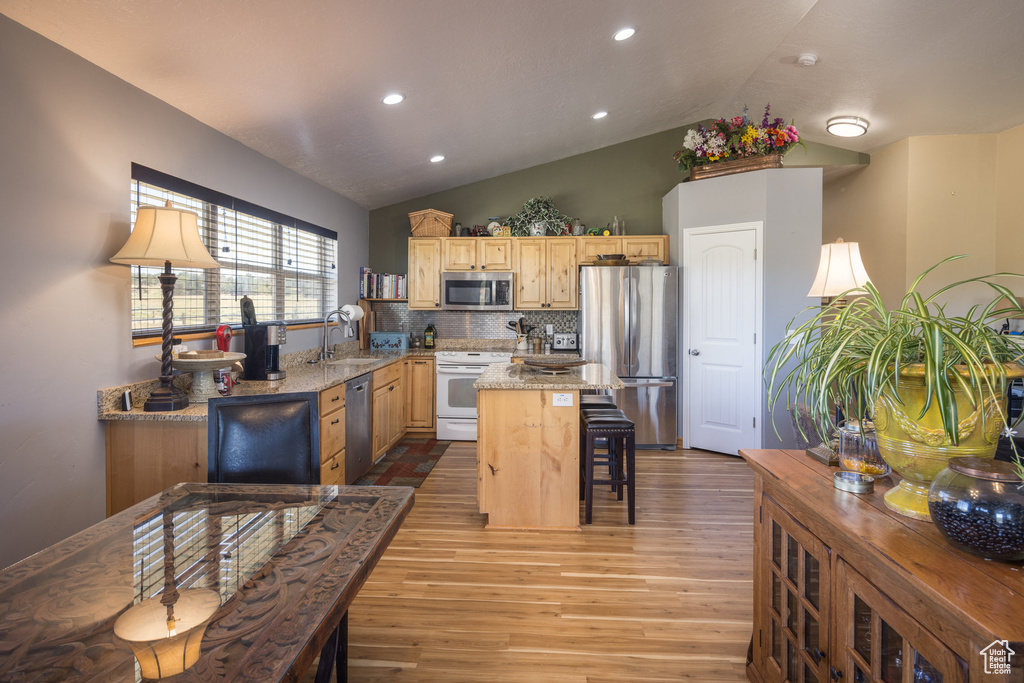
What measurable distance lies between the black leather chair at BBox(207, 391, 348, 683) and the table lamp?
0.87 meters

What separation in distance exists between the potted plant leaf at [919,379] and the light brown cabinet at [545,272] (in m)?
4.12

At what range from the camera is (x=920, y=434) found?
113cm

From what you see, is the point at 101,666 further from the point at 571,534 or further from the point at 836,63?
the point at 836,63

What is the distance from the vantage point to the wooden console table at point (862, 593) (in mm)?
814

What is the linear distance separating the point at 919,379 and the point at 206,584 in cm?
153

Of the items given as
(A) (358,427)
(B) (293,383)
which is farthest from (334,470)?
(B) (293,383)

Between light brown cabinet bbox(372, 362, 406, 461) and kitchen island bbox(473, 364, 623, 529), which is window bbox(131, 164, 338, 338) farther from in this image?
kitchen island bbox(473, 364, 623, 529)

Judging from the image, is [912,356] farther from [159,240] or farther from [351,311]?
[351,311]

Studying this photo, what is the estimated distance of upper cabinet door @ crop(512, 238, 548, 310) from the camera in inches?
210

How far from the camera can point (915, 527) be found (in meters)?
1.10

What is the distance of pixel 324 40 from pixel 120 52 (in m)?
0.85

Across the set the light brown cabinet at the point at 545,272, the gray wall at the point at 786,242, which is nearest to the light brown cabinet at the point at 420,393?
the light brown cabinet at the point at 545,272

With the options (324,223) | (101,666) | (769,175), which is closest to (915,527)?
(101,666)

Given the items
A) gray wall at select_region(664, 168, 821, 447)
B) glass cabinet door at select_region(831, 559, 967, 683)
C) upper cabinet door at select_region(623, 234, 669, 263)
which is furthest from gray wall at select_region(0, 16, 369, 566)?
gray wall at select_region(664, 168, 821, 447)
